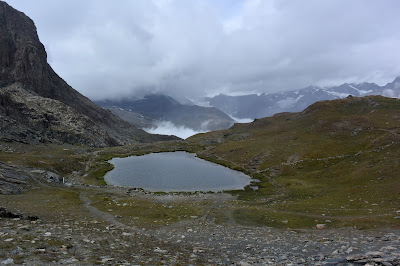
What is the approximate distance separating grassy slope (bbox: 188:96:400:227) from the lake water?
35.0 ft

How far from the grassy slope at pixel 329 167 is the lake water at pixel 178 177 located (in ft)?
35.0

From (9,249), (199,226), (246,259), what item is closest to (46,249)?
(9,249)

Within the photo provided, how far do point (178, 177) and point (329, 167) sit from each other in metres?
55.1

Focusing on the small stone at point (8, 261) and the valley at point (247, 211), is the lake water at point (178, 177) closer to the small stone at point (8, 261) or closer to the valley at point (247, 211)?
the valley at point (247, 211)

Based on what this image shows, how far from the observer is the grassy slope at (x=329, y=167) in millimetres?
47625

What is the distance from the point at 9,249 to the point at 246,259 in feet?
55.6

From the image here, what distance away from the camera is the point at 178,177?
340 feet

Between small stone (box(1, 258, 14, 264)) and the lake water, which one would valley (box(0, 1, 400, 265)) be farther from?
the lake water

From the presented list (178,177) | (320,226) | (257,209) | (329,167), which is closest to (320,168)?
(329,167)

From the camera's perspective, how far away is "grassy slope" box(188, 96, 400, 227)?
47.6 m

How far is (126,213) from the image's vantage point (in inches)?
1901

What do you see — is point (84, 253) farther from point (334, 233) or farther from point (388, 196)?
point (388, 196)

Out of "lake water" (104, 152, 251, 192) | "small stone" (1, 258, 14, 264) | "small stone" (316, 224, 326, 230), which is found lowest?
"small stone" (316, 224, 326, 230)

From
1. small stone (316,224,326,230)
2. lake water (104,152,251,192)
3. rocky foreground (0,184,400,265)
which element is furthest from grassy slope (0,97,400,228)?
rocky foreground (0,184,400,265)
